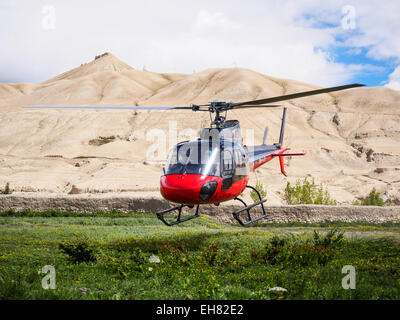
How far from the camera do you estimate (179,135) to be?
220 feet

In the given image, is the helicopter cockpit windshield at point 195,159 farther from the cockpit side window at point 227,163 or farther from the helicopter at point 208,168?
the cockpit side window at point 227,163

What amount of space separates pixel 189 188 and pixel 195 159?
0.89 m

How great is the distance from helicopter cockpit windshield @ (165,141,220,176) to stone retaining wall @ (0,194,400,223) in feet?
42.4

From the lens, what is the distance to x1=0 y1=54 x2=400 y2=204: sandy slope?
1666 inches

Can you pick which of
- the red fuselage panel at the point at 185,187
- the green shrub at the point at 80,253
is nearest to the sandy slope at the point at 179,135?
the green shrub at the point at 80,253

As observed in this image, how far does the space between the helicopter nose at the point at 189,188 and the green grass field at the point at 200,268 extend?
1.44m

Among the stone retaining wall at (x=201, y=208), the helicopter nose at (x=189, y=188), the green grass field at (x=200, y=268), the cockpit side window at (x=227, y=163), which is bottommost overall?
the stone retaining wall at (x=201, y=208)

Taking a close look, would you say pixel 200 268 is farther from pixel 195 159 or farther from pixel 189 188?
pixel 195 159

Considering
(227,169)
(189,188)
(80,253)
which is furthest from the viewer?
(227,169)

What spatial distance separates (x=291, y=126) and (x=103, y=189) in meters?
50.1

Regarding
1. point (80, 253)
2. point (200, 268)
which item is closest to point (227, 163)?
point (200, 268)

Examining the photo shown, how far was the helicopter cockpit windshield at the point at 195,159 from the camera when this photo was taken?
417 inches

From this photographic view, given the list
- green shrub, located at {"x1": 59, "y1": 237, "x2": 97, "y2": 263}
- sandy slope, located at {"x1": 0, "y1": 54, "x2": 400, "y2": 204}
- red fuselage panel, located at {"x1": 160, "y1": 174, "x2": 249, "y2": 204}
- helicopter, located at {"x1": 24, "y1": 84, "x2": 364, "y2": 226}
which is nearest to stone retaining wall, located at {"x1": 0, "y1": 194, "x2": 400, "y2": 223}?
sandy slope, located at {"x1": 0, "y1": 54, "x2": 400, "y2": 204}
